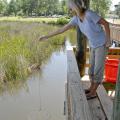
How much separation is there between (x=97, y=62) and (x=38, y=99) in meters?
5.53

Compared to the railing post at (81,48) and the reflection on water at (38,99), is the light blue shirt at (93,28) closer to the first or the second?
the railing post at (81,48)

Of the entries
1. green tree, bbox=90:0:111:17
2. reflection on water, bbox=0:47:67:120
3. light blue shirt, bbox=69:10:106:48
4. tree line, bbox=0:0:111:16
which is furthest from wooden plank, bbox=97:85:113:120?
tree line, bbox=0:0:111:16

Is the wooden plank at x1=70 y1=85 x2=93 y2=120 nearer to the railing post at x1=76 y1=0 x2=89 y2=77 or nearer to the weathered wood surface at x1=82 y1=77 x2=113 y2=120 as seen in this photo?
the weathered wood surface at x1=82 y1=77 x2=113 y2=120

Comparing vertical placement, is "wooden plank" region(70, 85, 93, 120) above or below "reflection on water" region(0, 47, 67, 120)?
above

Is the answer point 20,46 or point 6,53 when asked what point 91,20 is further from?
point 20,46

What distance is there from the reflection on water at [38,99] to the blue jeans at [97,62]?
3877 millimetres

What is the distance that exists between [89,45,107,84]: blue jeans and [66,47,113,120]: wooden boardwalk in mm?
161

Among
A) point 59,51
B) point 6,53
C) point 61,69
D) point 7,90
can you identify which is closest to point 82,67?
point 7,90

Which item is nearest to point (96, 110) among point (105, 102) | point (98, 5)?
point (105, 102)

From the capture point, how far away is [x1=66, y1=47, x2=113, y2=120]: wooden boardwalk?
241 centimetres

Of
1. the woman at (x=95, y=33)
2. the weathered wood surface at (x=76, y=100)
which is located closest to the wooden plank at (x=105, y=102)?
the woman at (x=95, y=33)

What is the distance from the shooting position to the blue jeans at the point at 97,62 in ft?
10.8

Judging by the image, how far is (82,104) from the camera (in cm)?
259

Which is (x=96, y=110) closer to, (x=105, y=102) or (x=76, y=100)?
(x=105, y=102)
